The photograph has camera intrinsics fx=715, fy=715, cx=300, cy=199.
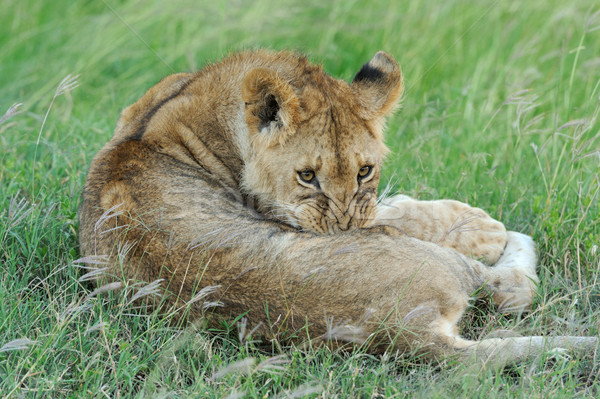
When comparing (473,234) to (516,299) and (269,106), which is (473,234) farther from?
(269,106)

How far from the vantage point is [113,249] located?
2885mm

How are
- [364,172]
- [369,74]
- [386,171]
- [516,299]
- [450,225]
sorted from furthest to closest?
[386,171] → [369,74] → [450,225] → [364,172] → [516,299]

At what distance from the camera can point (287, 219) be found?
130 inches

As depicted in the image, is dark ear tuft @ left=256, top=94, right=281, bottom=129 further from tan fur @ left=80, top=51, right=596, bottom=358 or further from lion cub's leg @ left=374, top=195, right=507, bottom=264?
lion cub's leg @ left=374, top=195, right=507, bottom=264

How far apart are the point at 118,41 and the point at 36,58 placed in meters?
0.75

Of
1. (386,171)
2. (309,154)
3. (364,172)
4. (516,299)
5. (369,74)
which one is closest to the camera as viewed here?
(516,299)

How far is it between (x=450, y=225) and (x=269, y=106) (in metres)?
1.06

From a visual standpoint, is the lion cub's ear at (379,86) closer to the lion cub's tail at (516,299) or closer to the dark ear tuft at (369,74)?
the dark ear tuft at (369,74)

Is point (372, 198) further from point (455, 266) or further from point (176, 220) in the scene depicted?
point (176, 220)

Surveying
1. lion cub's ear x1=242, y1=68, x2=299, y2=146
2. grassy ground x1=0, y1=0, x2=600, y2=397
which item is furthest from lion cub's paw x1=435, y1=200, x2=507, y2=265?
lion cub's ear x1=242, y1=68, x2=299, y2=146

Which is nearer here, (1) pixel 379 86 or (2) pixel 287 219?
(2) pixel 287 219

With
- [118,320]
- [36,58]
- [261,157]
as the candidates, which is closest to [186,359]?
[118,320]

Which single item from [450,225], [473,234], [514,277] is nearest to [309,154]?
[450,225]

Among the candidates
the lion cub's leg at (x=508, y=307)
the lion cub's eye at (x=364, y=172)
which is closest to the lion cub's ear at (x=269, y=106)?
the lion cub's eye at (x=364, y=172)
